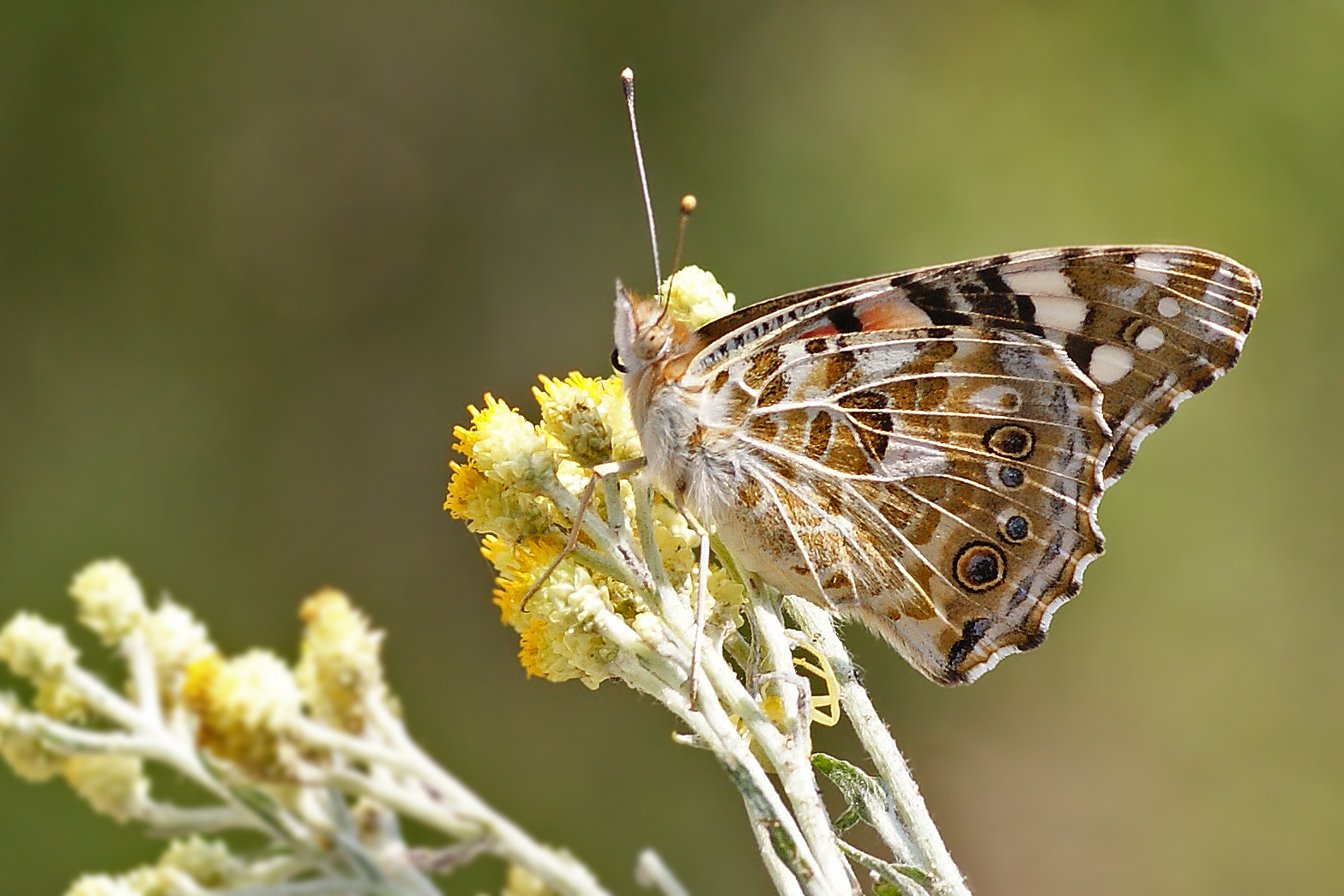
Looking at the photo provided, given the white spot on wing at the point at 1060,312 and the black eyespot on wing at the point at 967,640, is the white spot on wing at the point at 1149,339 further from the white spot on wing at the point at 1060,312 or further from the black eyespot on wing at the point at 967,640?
the black eyespot on wing at the point at 967,640

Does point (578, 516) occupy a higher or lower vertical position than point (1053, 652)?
lower

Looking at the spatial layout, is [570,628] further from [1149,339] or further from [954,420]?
[1149,339]

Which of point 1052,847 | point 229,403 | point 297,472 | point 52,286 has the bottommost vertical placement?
point 1052,847

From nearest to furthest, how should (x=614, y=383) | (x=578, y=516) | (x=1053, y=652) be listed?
1. (x=578, y=516)
2. (x=614, y=383)
3. (x=1053, y=652)

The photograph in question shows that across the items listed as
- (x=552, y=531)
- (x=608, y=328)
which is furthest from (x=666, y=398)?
(x=608, y=328)

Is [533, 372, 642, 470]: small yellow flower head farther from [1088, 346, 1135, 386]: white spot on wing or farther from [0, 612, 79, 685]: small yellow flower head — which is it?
[0, 612, 79, 685]: small yellow flower head

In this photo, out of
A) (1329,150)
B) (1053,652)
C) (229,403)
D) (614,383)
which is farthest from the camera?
(229,403)

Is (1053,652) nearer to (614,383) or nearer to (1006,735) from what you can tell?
(1006,735)

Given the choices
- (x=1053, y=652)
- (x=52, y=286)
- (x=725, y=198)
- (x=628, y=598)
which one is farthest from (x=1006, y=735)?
(x=52, y=286)
